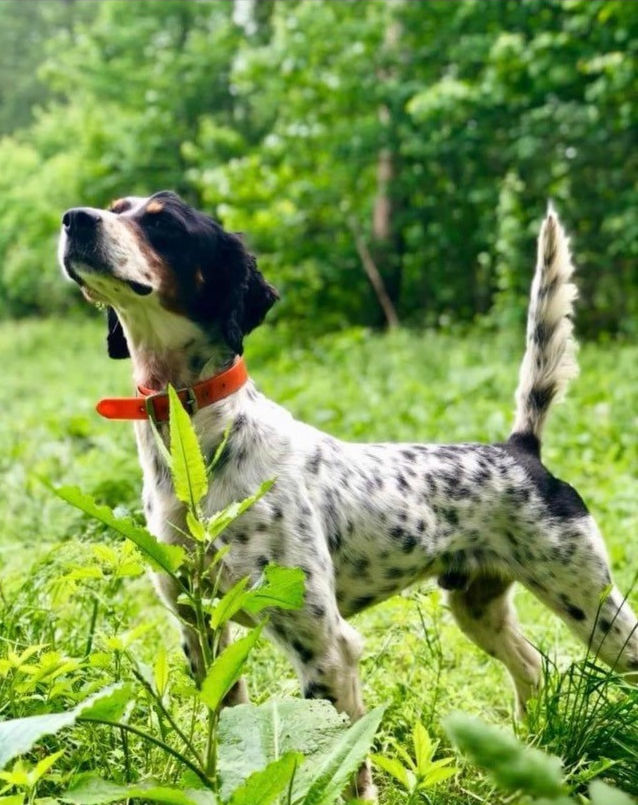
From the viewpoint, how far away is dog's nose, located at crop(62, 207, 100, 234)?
2.53 metres

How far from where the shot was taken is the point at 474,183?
14.6 m

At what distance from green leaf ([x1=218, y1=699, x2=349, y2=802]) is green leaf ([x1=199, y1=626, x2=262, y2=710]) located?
0.23 m

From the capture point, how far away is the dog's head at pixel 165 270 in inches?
100.0

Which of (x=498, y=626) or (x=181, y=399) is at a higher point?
(x=181, y=399)

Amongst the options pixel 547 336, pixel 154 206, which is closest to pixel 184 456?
pixel 154 206

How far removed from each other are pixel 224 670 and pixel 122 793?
0.28m

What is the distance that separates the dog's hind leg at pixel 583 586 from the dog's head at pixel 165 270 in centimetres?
118

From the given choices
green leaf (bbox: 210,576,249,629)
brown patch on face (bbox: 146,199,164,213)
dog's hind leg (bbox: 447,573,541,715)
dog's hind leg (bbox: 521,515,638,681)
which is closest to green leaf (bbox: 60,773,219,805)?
green leaf (bbox: 210,576,249,629)

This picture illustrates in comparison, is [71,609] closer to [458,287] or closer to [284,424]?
[284,424]

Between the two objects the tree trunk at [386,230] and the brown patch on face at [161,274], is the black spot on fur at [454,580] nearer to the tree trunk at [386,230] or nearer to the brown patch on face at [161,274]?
the brown patch on face at [161,274]

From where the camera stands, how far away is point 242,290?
2775 millimetres

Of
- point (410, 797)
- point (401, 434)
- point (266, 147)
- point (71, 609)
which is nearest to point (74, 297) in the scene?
point (266, 147)

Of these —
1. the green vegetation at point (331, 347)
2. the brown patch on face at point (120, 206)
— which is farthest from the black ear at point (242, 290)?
the green vegetation at point (331, 347)

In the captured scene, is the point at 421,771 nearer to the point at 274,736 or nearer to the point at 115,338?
the point at 274,736
